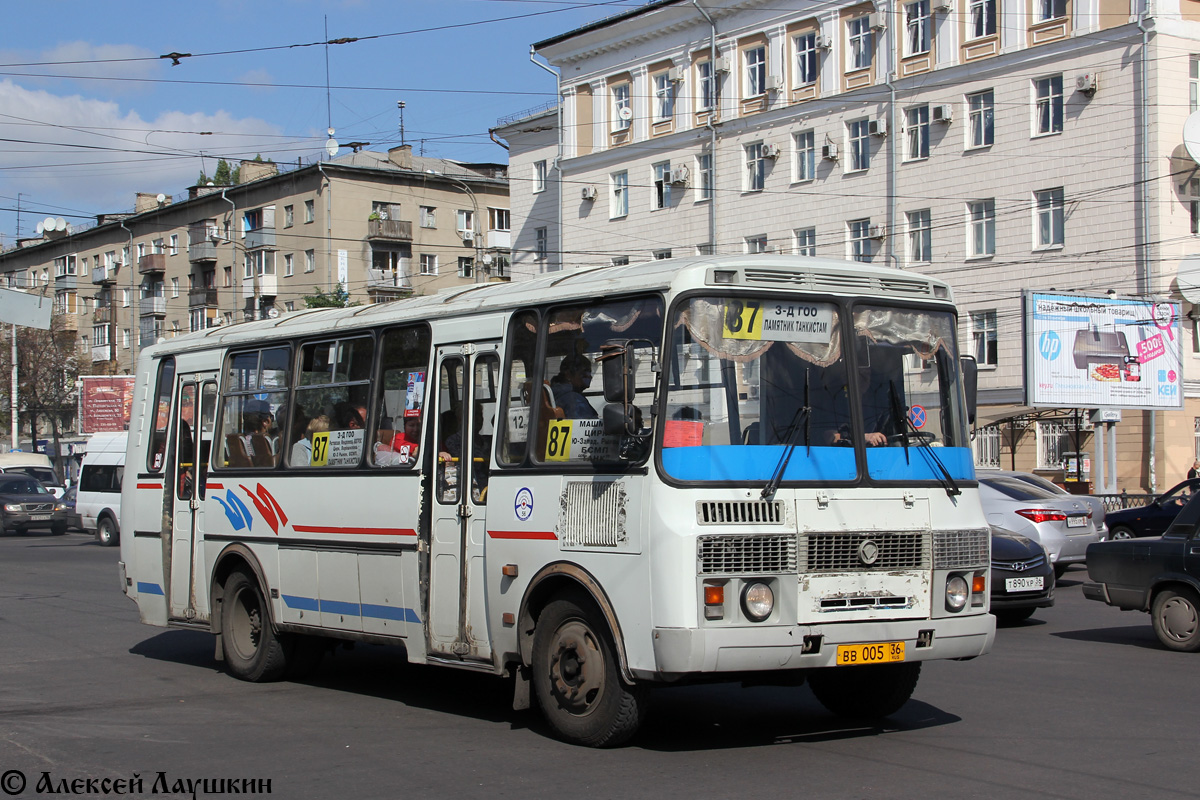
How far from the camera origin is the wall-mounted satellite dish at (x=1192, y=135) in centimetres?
3584

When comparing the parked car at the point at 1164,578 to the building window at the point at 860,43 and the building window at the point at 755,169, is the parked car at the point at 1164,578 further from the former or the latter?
the building window at the point at 755,169

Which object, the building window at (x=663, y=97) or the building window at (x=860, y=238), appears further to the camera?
the building window at (x=663, y=97)

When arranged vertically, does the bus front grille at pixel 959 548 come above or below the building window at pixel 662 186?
below

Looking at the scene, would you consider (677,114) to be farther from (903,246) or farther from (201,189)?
(201,189)

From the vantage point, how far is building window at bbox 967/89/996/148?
135 ft

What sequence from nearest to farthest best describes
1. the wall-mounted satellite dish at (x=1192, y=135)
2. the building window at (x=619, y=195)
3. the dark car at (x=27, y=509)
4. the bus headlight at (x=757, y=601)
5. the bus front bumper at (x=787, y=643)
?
the bus front bumper at (x=787, y=643) < the bus headlight at (x=757, y=601) < the wall-mounted satellite dish at (x=1192, y=135) < the dark car at (x=27, y=509) < the building window at (x=619, y=195)

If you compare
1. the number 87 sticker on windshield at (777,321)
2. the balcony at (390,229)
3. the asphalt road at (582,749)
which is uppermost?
the balcony at (390,229)

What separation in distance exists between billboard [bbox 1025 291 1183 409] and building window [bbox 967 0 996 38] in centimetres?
1058

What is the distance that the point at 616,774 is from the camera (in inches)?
289

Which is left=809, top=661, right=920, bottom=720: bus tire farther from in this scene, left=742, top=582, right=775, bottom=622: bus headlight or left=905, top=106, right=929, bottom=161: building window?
left=905, top=106, right=929, bottom=161: building window

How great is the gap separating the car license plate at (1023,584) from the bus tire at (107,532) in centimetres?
2742

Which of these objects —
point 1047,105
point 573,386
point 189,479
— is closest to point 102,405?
point 1047,105

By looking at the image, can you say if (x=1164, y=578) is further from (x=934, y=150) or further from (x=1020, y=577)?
(x=934, y=150)

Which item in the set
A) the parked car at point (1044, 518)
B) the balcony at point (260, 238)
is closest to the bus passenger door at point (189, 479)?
the parked car at point (1044, 518)
